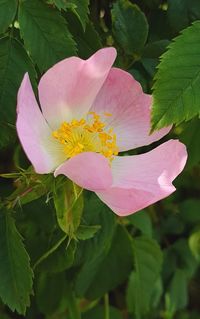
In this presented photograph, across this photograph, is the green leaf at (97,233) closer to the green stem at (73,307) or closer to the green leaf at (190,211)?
the green stem at (73,307)

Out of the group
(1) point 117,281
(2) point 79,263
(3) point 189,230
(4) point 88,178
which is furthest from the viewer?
(3) point 189,230

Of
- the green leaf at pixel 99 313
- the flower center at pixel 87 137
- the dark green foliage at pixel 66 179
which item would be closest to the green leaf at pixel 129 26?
the dark green foliage at pixel 66 179

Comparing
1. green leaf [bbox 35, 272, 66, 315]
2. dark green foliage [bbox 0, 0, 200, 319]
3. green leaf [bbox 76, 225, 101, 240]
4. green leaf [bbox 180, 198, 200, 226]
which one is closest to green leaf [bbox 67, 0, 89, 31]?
dark green foliage [bbox 0, 0, 200, 319]

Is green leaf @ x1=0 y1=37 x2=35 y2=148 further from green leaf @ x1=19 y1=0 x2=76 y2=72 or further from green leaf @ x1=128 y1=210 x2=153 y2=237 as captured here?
green leaf @ x1=128 y1=210 x2=153 y2=237

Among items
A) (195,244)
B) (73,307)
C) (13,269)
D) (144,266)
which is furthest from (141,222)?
(13,269)

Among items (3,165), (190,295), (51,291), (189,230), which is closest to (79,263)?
(51,291)

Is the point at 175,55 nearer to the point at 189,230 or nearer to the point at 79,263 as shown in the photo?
the point at 79,263

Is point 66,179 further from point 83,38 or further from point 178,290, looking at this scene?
point 178,290

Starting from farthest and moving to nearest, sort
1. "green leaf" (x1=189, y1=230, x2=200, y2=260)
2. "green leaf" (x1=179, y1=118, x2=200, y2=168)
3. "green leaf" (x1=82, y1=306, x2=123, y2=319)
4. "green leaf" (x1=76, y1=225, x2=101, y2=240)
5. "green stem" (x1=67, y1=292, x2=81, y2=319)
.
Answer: "green leaf" (x1=189, y1=230, x2=200, y2=260), "green leaf" (x1=82, y1=306, x2=123, y2=319), "green stem" (x1=67, y1=292, x2=81, y2=319), "green leaf" (x1=179, y1=118, x2=200, y2=168), "green leaf" (x1=76, y1=225, x2=101, y2=240)
